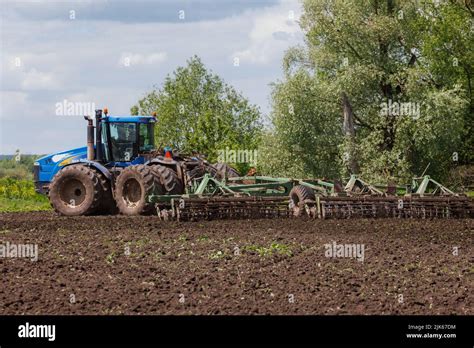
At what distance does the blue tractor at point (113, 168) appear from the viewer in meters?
22.0

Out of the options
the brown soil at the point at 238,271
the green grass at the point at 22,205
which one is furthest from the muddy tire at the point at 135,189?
the green grass at the point at 22,205

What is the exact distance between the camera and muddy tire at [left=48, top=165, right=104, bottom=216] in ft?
73.6

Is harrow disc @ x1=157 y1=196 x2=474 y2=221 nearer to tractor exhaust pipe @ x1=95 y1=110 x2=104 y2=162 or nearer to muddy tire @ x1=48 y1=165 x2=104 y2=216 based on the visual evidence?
muddy tire @ x1=48 y1=165 x2=104 y2=216

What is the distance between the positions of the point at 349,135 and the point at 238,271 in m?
22.0

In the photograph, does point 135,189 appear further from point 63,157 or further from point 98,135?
point 63,157

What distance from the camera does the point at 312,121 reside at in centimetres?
3469

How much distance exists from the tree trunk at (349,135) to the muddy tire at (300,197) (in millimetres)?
12286

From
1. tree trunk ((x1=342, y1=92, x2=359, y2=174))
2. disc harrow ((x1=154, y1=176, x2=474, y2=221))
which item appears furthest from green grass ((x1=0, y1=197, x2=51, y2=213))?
tree trunk ((x1=342, y1=92, x2=359, y2=174))

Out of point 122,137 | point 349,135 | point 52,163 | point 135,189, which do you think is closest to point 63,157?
point 52,163

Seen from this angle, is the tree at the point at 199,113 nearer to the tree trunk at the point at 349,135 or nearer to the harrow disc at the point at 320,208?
the tree trunk at the point at 349,135

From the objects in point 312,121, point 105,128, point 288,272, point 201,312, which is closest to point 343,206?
point 105,128

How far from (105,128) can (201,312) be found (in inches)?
541

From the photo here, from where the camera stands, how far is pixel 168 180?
21.3 meters
